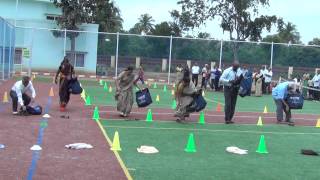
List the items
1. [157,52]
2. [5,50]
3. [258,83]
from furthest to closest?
1. [157,52]
2. [258,83]
3. [5,50]

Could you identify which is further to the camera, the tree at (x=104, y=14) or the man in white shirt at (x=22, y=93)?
the tree at (x=104, y=14)

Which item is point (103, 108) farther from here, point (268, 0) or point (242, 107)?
point (268, 0)

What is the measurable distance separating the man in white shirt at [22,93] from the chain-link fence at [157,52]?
22.1 metres

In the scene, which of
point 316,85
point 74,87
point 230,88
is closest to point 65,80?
point 74,87

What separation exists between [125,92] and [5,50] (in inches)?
562

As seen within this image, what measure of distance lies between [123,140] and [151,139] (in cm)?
75

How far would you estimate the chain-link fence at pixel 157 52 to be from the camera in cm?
3966

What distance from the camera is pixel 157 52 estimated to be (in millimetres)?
40438

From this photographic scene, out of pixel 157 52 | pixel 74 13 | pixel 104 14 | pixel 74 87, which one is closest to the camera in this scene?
pixel 74 87

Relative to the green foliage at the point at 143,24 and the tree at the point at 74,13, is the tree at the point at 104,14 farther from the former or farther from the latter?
the green foliage at the point at 143,24

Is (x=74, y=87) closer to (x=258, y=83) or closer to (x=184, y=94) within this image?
(x=184, y=94)

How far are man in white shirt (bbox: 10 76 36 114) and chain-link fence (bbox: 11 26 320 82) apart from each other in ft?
72.4

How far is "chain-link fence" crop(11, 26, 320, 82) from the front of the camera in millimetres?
39656

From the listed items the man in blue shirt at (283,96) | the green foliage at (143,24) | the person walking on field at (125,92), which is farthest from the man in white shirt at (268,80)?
the green foliage at (143,24)
